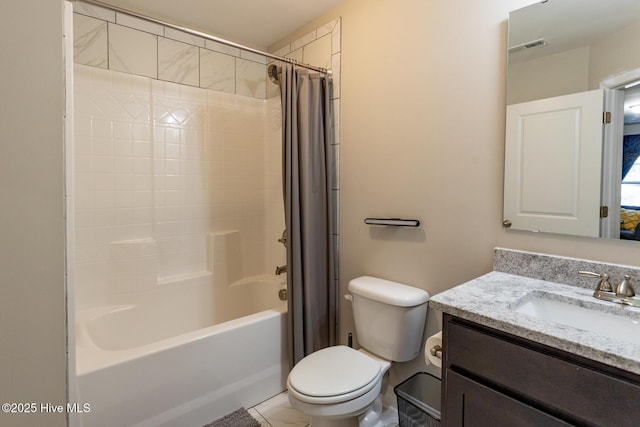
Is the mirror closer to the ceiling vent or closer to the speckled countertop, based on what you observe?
the ceiling vent

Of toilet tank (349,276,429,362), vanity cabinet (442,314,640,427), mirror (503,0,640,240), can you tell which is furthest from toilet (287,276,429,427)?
mirror (503,0,640,240)

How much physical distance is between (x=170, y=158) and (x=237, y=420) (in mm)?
1716

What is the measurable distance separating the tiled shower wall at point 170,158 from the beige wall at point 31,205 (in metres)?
1.56

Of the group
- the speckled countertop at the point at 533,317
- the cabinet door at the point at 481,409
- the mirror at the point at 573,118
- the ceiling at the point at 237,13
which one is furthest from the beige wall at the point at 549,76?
the ceiling at the point at 237,13

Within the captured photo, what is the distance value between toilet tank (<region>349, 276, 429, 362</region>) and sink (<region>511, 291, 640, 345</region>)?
1.75 feet

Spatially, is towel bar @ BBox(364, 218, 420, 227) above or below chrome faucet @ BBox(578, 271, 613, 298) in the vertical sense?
above

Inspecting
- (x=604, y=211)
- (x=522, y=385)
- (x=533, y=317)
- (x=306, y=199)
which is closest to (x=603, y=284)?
(x=604, y=211)

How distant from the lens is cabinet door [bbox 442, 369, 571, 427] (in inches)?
33.0

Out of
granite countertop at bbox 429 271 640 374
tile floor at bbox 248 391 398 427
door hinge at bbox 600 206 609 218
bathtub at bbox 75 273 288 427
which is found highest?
door hinge at bbox 600 206 609 218

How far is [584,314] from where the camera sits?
1031 millimetres

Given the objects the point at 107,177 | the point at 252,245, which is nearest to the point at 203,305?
the point at 252,245

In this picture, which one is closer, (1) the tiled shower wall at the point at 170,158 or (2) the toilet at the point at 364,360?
(2) the toilet at the point at 364,360

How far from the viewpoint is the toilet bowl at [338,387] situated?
1.31m

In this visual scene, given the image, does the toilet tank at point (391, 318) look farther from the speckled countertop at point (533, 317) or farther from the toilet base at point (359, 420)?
the speckled countertop at point (533, 317)
